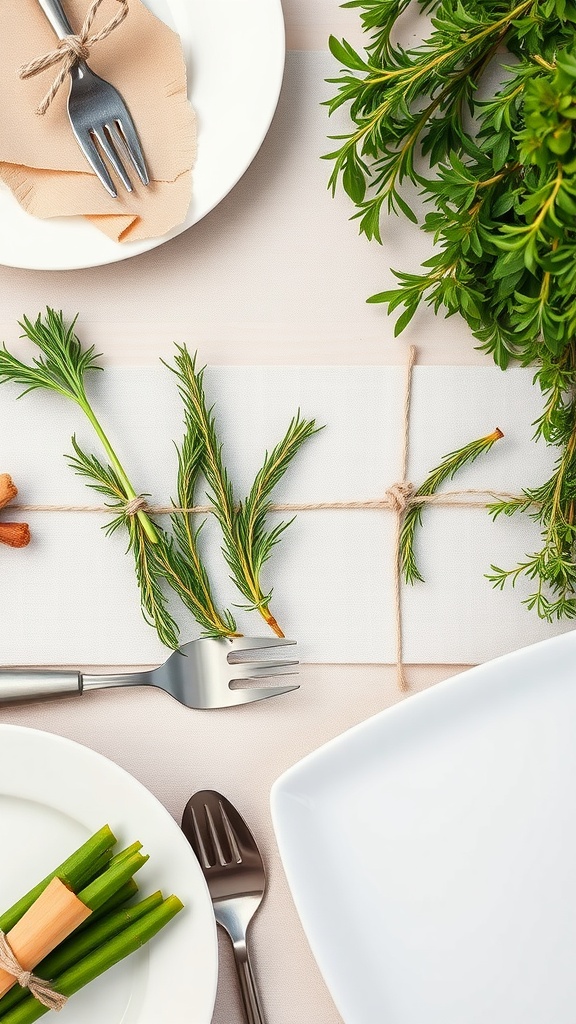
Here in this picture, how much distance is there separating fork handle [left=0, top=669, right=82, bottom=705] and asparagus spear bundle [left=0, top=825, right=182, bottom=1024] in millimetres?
136

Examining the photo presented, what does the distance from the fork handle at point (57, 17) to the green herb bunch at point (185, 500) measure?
0.26 metres

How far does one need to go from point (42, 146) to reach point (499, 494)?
57 centimetres

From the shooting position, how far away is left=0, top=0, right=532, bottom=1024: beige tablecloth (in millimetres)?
805

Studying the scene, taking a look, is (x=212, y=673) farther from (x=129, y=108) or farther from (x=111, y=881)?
(x=129, y=108)

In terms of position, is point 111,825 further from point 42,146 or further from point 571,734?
point 42,146

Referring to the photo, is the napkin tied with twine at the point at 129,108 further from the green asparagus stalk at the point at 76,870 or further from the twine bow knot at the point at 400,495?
the green asparagus stalk at the point at 76,870

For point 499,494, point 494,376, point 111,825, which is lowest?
point 111,825

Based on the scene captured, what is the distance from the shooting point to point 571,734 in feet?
2.39

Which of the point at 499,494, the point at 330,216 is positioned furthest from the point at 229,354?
the point at 499,494

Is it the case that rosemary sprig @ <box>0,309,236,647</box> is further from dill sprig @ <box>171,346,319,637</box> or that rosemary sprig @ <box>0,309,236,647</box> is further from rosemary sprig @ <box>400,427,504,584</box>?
rosemary sprig @ <box>400,427,504,584</box>

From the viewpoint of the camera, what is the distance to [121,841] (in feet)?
2.47

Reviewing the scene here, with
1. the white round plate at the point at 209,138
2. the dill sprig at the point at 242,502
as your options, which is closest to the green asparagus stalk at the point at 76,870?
the dill sprig at the point at 242,502

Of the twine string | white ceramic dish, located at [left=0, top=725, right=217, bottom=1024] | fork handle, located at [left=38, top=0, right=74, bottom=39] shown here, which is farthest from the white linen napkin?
fork handle, located at [left=38, top=0, right=74, bottom=39]

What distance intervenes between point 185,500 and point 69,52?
44 centimetres
